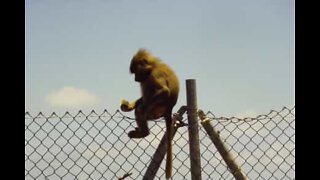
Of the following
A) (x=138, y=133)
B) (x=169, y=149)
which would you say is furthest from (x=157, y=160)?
(x=138, y=133)

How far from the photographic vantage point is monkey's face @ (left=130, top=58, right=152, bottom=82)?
4367 mm

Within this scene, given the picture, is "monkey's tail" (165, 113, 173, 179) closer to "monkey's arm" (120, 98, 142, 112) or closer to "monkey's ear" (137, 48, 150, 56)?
"monkey's arm" (120, 98, 142, 112)

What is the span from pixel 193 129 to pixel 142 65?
162 centimetres

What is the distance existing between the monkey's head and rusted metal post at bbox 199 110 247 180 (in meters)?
1.48

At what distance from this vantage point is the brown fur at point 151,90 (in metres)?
3.75

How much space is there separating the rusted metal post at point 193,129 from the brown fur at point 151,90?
487mm

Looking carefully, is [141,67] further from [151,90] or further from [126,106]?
[126,106]

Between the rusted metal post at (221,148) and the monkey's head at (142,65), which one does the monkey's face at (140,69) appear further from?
the rusted metal post at (221,148)

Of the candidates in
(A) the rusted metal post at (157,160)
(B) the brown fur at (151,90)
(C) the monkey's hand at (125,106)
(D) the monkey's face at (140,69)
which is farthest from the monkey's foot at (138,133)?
(D) the monkey's face at (140,69)

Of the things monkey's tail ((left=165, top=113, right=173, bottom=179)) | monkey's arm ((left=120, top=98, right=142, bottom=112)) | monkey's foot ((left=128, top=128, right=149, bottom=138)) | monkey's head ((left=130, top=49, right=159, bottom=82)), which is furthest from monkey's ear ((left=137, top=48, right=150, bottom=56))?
monkey's tail ((left=165, top=113, right=173, bottom=179))
